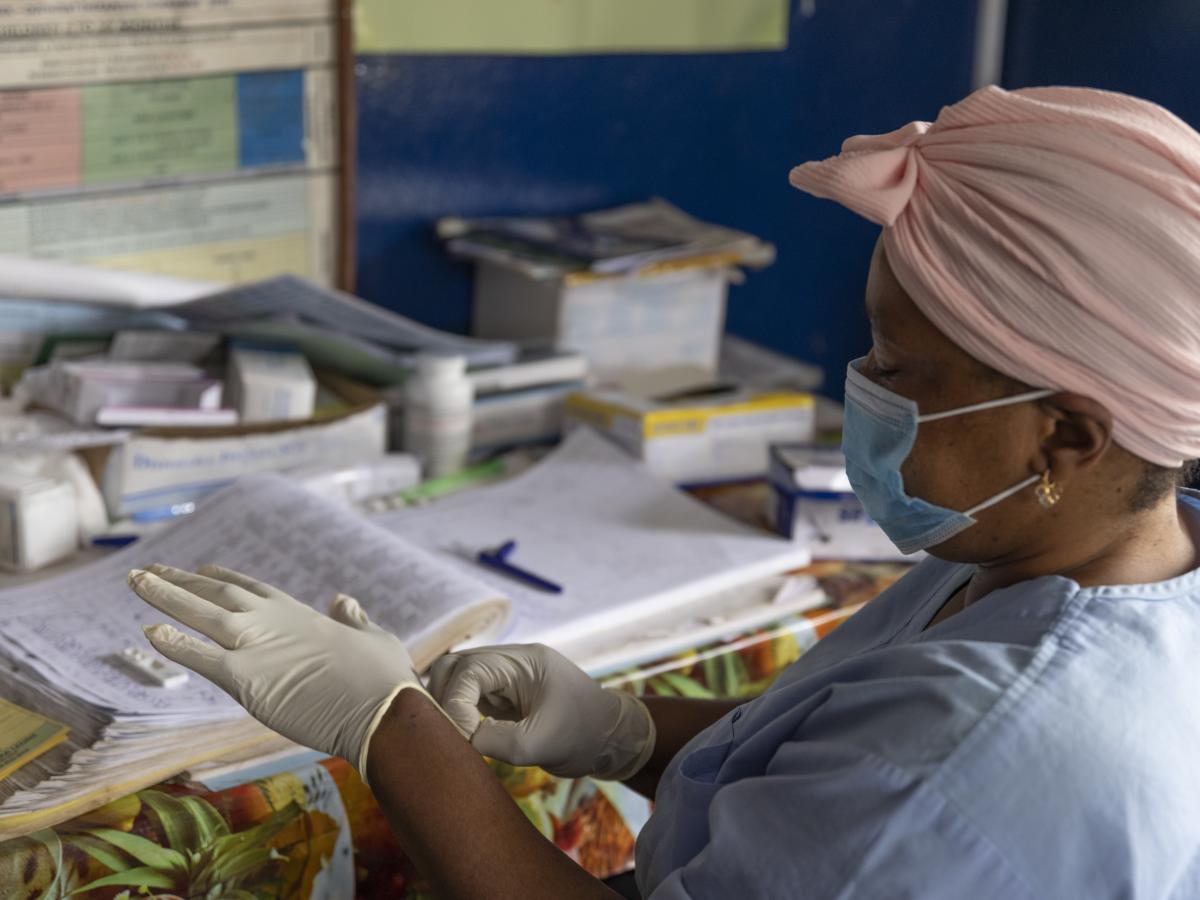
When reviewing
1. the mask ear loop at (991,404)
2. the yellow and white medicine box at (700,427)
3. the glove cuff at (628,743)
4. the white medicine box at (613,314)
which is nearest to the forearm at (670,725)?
the glove cuff at (628,743)

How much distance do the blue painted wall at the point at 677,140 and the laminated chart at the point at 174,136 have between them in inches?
3.2

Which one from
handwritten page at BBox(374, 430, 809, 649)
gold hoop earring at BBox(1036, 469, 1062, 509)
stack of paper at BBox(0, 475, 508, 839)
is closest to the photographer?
gold hoop earring at BBox(1036, 469, 1062, 509)

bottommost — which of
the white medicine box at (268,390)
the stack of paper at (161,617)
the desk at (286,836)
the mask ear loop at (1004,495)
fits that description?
the desk at (286,836)

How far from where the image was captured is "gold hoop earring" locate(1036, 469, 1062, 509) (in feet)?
2.63

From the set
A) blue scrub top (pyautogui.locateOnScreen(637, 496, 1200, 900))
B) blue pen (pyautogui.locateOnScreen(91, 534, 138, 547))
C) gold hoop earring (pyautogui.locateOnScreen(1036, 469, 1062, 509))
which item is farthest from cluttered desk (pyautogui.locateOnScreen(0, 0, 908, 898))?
gold hoop earring (pyautogui.locateOnScreen(1036, 469, 1062, 509))

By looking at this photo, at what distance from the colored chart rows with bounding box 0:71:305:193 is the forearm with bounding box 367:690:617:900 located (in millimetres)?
925

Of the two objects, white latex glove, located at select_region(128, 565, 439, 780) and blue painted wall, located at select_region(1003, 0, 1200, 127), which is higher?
blue painted wall, located at select_region(1003, 0, 1200, 127)

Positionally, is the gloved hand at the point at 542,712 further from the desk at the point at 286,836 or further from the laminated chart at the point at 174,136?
the laminated chart at the point at 174,136

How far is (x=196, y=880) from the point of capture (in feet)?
3.01

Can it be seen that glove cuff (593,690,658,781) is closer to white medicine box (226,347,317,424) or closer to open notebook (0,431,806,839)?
open notebook (0,431,806,839)

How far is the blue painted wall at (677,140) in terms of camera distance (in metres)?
1.77

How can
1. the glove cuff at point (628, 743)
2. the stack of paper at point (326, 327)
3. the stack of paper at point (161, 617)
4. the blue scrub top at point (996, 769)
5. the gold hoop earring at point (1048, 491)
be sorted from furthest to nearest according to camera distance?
1. the stack of paper at point (326, 327)
2. the glove cuff at point (628, 743)
3. the stack of paper at point (161, 617)
4. the gold hoop earring at point (1048, 491)
5. the blue scrub top at point (996, 769)

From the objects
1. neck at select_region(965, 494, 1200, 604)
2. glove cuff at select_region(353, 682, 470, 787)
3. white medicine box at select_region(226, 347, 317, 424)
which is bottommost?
glove cuff at select_region(353, 682, 470, 787)

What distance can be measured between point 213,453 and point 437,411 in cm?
25
